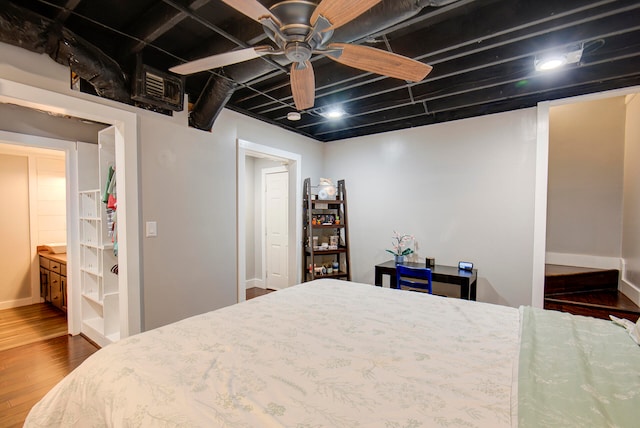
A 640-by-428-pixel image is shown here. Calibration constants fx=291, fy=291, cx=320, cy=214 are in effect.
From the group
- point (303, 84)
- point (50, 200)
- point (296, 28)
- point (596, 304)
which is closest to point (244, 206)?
point (303, 84)

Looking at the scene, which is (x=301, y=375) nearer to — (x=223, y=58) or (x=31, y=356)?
(x=223, y=58)

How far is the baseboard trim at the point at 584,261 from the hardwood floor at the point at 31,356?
17.9 ft

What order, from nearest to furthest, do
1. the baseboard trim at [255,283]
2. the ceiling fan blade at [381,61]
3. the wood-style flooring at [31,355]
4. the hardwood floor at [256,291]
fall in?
the ceiling fan blade at [381,61], the wood-style flooring at [31,355], the hardwood floor at [256,291], the baseboard trim at [255,283]

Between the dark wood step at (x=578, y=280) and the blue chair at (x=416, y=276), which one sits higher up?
the blue chair at (x=416, y=276)

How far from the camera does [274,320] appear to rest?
5.14ft

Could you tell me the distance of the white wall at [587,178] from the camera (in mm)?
3490

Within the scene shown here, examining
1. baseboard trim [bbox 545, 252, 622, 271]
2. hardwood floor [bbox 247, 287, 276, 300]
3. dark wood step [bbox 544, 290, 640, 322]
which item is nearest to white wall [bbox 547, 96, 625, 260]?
baseboard trim [bbox 545, 252, 622, 271]

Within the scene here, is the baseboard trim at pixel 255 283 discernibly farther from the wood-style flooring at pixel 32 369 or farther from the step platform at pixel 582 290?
the step platform at pixel 582 290

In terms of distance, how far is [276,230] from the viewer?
186 inches

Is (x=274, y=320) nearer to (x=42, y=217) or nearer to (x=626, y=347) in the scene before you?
(x=626, y=347)

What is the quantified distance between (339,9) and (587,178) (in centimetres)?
417

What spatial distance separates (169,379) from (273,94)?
2477 mm

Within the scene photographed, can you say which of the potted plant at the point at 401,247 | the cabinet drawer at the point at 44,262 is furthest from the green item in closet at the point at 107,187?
the potted plant at the point at 401,247

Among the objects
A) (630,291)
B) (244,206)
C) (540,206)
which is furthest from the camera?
(244,206)
